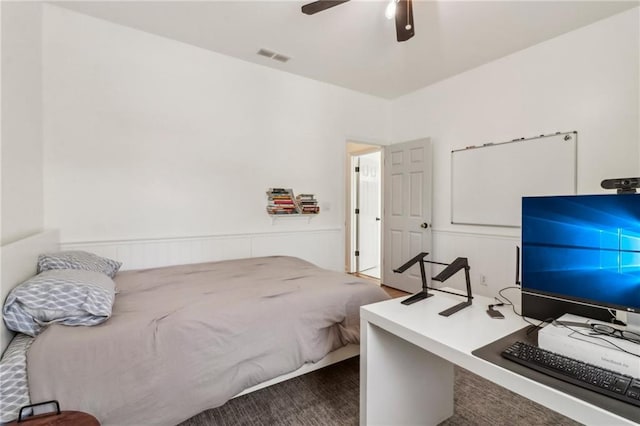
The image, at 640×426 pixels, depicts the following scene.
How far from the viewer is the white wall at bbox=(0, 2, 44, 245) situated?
1664 millimetres

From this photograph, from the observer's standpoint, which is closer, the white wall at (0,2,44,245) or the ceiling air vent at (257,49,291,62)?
the white wall at (0,2,44,245)

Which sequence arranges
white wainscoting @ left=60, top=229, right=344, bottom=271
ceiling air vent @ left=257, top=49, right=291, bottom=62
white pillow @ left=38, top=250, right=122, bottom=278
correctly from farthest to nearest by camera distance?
ceiling air vent @ left=257, top=49, right=291, bottom=62 < white wainscoting @ left=60, top=229, right=344, bottom=271 < white pillow @ left=38, top=250, right=122, bottom=278

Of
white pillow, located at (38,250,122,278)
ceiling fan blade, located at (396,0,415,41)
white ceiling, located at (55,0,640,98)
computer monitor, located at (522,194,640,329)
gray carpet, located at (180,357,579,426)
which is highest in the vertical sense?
white ceiling, located at (55,0,640,98)

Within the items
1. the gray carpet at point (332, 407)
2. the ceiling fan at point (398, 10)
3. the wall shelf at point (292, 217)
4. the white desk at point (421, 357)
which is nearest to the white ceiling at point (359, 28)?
the ceiling fan at point (398, 10)

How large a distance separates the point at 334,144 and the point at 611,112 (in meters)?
2.69

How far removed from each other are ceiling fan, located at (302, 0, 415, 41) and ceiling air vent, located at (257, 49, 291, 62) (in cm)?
119

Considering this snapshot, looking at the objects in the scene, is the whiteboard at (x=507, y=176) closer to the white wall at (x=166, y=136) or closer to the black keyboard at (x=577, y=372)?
the white wall at (x=166, y=136)

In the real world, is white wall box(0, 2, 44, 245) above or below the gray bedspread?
above

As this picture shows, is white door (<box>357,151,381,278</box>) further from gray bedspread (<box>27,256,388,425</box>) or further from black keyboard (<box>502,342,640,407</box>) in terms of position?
black keyboard (<box>502,342,640,407</box>)

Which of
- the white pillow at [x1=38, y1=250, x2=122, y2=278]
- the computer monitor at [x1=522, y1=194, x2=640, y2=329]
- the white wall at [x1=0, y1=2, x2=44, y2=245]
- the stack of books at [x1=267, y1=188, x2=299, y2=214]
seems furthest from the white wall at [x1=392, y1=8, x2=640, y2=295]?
the white wall at [x1=0, y1=2, x2=44, y2=245]

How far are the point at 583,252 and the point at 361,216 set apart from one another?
166 inches

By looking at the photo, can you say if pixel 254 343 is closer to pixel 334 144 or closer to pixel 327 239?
pixel 327 239

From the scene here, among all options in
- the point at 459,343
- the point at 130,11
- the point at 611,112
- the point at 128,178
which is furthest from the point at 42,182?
the point at 611,112

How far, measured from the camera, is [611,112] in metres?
2.50
